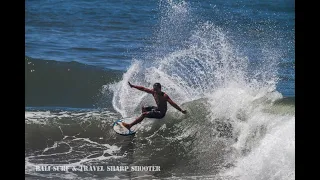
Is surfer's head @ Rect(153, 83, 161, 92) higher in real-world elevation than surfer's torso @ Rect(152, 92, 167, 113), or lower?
higher

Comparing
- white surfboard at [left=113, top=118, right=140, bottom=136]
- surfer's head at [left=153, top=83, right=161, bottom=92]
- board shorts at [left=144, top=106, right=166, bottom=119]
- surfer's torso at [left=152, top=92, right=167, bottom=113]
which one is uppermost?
surfer's head at [left=153, top=83, right=161, bottom=92]

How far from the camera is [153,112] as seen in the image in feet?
20.2

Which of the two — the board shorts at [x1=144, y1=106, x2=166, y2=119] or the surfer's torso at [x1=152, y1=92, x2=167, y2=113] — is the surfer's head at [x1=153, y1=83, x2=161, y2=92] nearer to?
the surfer's torso at [x1=152, y1=92, x2=167, y2=113]

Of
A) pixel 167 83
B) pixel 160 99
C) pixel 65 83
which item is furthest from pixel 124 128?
pixel 65 83

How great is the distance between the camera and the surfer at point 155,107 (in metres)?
6.05

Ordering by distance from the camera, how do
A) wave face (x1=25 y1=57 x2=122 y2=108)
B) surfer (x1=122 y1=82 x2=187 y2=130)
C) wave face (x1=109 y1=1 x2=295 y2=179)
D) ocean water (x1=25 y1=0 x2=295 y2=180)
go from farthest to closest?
wave face (x1=25 y1=57 x2=122 y2=108) < surfer (x1=122 y1=82 x2=187 y2=130) < ocean water (x1=25 y1=0 x2=295 y2=180) < wave face (x1=109 y1=1 x2=295 y2=179)

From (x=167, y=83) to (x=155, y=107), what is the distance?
0.35 m

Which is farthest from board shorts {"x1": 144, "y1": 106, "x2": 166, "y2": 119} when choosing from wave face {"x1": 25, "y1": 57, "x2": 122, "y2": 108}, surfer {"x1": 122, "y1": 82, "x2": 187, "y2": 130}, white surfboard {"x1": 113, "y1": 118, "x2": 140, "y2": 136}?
wave face {"x1": 25, "y1": 57, "x2": 122, "y2": 108}

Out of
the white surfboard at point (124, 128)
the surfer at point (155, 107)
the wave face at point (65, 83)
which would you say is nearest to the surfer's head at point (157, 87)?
the surfer at point (155, 107)

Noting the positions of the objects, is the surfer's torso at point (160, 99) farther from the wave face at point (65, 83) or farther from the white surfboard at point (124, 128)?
→ the wave face at point (65, 83)

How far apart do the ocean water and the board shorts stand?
70 mm

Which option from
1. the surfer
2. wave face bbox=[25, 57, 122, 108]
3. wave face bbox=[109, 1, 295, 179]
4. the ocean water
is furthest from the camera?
wave face bbox=[25, 57, 122, 108]

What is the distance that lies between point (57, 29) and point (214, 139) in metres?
2.36

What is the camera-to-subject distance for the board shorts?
242 inches
